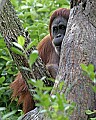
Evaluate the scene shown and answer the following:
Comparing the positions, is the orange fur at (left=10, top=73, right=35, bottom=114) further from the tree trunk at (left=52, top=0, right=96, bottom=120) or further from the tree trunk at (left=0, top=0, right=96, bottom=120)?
the tree trunk at (left=52, top=0, right=96, bottom=120)

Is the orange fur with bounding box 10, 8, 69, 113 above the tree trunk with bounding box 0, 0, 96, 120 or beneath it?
beneath

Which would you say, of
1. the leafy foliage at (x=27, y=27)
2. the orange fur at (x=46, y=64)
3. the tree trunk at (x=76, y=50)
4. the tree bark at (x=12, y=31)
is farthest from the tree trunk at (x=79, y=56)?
the leafy foliage at (x=27, y=27)

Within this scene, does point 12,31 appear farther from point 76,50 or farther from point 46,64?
point 46,64

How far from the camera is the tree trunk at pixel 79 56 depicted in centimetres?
270

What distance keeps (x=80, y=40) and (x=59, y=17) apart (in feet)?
5.57

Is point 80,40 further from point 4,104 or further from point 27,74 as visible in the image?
point 4,104

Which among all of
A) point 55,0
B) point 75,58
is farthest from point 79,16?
point 55,0

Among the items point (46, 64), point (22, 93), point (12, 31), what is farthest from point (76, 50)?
point (46, 64)

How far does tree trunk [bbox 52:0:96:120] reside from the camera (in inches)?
106

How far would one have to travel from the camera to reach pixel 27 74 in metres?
3.26

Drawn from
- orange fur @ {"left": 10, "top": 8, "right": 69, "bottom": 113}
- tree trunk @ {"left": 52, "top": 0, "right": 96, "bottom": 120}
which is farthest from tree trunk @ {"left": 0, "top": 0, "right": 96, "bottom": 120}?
orange fur @ {"left": 10, "top": 8, "right": 69, "bottom": 113}

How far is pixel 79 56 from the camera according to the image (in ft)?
9.44

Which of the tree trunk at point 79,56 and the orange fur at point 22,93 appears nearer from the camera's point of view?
the tree trunk at point 79,56

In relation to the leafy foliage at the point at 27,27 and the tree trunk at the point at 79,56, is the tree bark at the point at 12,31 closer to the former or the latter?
the tree trunk at the point at 79,56
